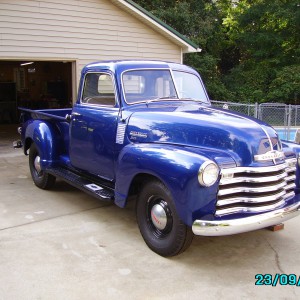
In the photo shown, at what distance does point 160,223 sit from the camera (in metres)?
3.90

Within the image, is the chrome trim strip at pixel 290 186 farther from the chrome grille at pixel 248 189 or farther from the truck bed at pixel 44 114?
the truck bed at pixel 44 114

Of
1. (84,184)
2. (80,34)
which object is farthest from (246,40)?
(84,184)

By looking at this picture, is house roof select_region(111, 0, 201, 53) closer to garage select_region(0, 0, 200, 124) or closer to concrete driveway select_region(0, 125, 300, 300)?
garage select_region(0, 0, 200, 124)

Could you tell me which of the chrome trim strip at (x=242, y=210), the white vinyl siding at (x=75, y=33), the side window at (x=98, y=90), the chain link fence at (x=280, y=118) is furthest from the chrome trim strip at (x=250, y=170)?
the chain link fence at (x=280, y=118)

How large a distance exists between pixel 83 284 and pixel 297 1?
2141 centimetres

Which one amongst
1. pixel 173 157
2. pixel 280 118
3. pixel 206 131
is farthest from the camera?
pixel 280 118

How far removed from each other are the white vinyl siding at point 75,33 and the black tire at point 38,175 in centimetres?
355

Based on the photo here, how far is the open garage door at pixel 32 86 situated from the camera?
17.3m

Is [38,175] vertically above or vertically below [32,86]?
below

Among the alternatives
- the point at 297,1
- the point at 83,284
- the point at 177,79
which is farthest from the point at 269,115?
the point at 297,1

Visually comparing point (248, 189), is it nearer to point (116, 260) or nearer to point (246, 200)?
point (246, 200)

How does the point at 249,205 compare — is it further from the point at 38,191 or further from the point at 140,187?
the point at 38,191

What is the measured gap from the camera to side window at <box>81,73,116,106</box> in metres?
4.87

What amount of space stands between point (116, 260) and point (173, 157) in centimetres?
120
